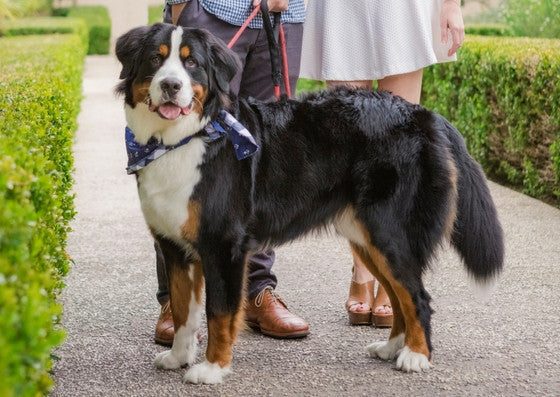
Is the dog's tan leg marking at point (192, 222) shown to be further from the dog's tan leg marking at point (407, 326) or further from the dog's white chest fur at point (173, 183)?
the dog's tan leg marking at point (407, 326)

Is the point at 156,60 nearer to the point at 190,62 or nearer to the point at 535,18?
the point at 190,62

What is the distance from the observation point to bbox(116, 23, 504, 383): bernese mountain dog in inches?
140

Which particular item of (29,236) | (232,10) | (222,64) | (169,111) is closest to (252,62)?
(232,10)

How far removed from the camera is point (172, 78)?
3328 millimetres

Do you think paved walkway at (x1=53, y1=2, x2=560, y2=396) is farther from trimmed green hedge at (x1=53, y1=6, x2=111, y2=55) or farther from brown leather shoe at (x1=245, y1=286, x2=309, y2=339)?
trimmed green hedge at (x1=53, y1=6, x2=111, y2=55)

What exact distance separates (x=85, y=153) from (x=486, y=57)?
193 inches

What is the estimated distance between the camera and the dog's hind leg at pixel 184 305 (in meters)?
3.82

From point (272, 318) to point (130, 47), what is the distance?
5.14 ft

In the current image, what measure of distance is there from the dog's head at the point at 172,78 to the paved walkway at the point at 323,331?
1.08 metres

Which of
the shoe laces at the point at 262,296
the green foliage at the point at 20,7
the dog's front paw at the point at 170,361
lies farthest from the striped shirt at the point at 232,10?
the green foliage at the point at 20,7

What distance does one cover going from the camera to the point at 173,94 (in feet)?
11.0

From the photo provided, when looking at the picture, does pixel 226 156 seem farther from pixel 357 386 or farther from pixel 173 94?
pixel 357 386

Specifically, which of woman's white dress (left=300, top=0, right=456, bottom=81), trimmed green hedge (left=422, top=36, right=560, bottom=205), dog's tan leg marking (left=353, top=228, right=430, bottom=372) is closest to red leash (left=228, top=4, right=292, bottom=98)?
woman's white dress (left=300, top=0, right=456, bottom=81)

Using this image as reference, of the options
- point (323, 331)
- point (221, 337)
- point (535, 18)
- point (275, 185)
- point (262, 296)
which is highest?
point (275, 185)
